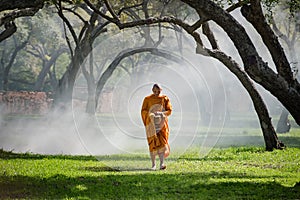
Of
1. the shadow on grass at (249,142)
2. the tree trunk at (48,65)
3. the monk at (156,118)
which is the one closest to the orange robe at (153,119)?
the monk at (156,118)

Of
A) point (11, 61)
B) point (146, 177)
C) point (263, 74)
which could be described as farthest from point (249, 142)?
point (11, 61)

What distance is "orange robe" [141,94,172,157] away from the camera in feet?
44.1

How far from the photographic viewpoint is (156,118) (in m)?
13.4

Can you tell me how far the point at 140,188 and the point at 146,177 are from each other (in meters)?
1.27

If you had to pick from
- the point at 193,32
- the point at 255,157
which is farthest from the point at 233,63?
the point at 255,157

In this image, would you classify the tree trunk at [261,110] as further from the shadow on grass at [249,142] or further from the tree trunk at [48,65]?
the tree trunk at [48,65]

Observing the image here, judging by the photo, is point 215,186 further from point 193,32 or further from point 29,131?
point 29,131

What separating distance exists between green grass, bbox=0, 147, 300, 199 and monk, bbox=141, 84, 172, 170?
0.52 m

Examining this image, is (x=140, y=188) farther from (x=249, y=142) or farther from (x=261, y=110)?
(x=249, y=142)

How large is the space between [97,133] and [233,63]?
30.5ft

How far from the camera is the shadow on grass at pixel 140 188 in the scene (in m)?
9.93

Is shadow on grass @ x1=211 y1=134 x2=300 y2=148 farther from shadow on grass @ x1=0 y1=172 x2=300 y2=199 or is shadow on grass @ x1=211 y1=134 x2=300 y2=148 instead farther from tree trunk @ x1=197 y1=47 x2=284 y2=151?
shadow on grass @ x1=0 y1=172 x2=300 y2=199

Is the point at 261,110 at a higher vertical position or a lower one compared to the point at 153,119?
higher

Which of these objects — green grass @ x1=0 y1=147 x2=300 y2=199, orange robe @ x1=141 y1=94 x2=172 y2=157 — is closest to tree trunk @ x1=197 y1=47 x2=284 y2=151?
green grass @ x1=0 y1=147 x2=300 y2=199
